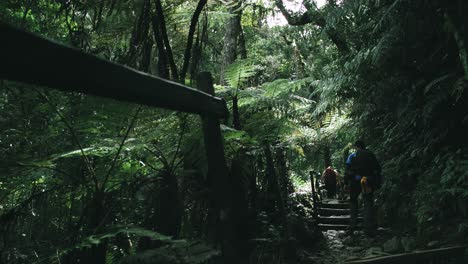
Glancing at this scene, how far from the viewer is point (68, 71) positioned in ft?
2.82

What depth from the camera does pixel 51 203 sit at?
2.78 metres

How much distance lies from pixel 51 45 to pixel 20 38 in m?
0.07

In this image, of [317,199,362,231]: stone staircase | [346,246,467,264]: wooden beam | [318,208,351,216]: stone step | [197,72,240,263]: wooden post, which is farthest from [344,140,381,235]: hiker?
[197,72,240,263]: wooden post

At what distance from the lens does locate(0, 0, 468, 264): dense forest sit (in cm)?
232

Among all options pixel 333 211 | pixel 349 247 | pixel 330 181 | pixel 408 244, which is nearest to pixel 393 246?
pixel 408 244

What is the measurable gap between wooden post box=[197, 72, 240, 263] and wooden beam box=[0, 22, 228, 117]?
49 centimetres

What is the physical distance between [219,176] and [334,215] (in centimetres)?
732

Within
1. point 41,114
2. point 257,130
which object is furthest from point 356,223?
point 41,114

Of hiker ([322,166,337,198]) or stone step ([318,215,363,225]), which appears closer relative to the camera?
stone step ([318,215,363,225])

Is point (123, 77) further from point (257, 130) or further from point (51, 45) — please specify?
point (257, 130)

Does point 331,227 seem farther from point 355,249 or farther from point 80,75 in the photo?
point 80,75

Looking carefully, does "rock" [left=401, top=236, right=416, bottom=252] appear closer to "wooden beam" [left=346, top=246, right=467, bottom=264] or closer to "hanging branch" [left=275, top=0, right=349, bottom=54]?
"wooden beam" [left=346, top=246, right=467, bottom=264]

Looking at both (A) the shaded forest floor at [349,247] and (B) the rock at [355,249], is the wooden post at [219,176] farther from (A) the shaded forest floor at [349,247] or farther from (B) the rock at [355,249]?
(B) the rock at [355,249]

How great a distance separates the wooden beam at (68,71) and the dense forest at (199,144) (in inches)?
1.5
